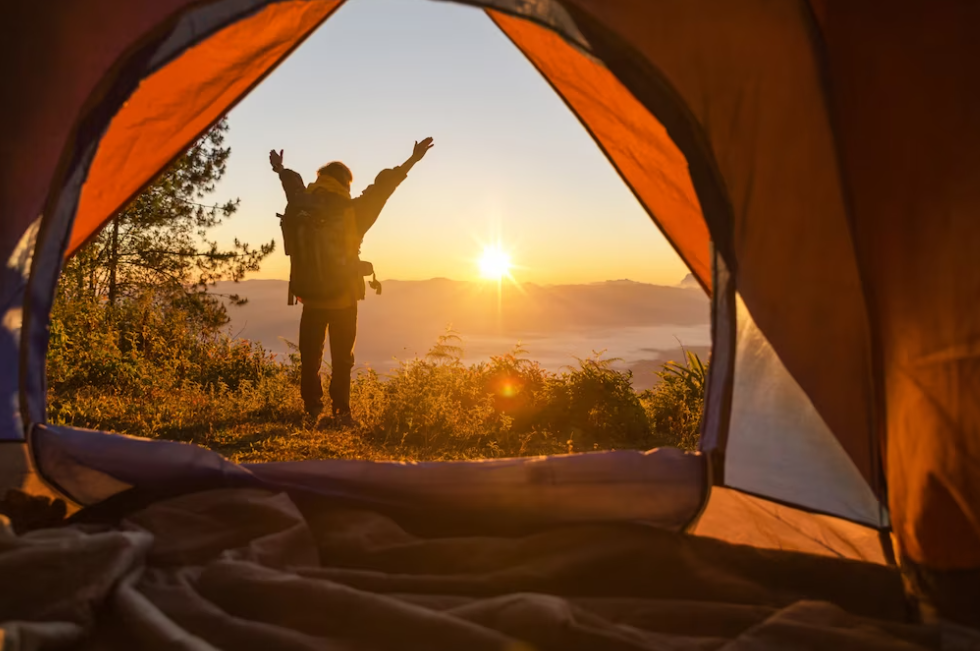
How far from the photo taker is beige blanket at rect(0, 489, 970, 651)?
1634 millimetres

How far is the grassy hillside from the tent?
2.05 metres

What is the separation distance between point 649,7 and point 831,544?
1.88 metres

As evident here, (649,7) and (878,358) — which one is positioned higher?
(649,7)

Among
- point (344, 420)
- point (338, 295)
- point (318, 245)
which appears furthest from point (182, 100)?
point (344, 420)

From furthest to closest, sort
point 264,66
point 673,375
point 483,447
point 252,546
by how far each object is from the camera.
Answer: point 673,375
point 483,447
point 264,66
point 252,546

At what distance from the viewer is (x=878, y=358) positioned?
7.43ft

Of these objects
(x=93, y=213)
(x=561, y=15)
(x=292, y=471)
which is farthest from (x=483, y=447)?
(x=561, y=15)

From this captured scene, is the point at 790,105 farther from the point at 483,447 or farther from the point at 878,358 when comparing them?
the point at 483,447

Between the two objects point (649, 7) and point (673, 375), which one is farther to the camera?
point (673, 375)

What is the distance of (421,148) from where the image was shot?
185 inches

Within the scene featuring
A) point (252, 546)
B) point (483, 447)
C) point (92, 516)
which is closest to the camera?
point (252, 546)

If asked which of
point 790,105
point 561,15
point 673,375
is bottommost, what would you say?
point 673,375

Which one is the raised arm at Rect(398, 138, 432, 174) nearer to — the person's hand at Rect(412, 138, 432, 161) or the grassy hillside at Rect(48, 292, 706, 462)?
the person's hand at Rect(412, 138, 432, 161)

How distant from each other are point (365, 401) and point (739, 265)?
12.2 feet
